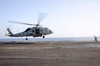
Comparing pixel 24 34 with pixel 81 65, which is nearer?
pixel 81 65

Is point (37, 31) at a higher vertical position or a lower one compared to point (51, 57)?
higher

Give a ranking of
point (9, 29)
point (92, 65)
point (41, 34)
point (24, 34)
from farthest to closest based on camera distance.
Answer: point (9, 29) < point (24, 34) < point (41, 34) < point (92, 65)

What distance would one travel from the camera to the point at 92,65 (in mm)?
15125

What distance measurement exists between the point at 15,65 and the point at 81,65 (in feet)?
19.6

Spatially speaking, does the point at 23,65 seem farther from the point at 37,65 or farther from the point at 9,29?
the point at 9,29

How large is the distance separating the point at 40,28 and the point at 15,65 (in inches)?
1683

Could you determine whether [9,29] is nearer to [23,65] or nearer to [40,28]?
[40,28]

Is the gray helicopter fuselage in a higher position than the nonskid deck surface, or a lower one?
higher

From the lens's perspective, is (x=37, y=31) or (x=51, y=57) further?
(x=37, y=31)

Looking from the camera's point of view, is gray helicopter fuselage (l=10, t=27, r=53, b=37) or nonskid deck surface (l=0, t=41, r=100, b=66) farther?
gray helicopter fuselage (l=10, t=27, r=53, b=37)

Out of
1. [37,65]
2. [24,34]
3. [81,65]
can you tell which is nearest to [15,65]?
[37,65]

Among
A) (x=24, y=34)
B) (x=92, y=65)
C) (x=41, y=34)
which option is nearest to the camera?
(x=92, y=65)

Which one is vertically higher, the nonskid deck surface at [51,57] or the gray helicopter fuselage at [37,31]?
the gray helicopter fuselage at [37,31]

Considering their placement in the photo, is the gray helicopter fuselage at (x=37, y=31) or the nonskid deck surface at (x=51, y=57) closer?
the nonskid deck surface at (x=51, y=57)
